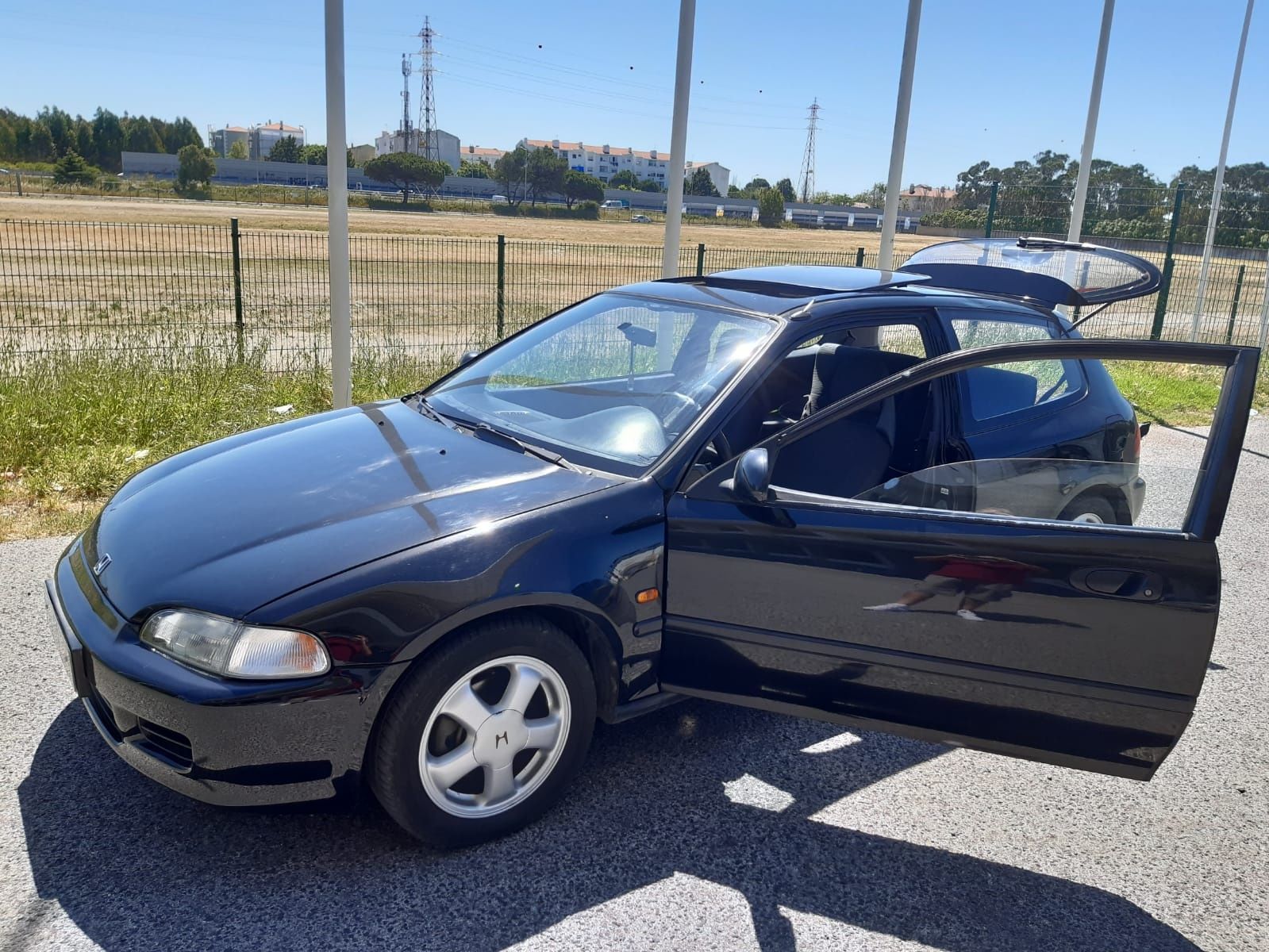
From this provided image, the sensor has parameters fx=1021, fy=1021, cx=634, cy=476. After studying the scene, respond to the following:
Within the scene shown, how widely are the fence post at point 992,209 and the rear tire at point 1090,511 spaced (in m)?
11.9

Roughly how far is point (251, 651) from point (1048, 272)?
4164mm

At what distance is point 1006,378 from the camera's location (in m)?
4.07

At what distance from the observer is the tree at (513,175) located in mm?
95375

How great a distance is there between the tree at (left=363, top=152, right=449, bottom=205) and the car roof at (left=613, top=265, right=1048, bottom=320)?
87065mm

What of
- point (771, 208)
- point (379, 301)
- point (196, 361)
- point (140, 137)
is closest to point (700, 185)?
point (771, 208)

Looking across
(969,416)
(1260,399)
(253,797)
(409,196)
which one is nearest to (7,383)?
(253,797)

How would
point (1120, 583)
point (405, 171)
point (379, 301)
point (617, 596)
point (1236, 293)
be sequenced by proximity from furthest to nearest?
point (405, 171), point (1236, 293), point (379, 301), point (617, 596), point (1120, 583)

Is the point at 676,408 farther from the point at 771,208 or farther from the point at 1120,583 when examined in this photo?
the point at 771,208

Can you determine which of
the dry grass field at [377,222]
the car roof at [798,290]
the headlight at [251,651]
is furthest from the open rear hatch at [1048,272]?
the dry grass field at [377,222]

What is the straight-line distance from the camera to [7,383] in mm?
7297

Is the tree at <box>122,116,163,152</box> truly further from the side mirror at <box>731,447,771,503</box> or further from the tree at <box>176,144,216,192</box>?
the side mirror at <box>731,447,771,503</box>

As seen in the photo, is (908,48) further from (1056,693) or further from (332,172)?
(1056,693)

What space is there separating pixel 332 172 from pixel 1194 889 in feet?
20.0

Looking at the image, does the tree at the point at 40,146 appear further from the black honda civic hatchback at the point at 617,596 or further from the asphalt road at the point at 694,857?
the asphalt road at the point at 694,857
